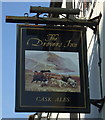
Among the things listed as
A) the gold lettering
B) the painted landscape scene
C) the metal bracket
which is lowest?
the metal bracket

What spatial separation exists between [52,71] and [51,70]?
0.03 metres

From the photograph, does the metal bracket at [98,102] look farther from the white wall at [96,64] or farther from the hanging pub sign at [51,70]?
the hanging pub sign at [51,70]

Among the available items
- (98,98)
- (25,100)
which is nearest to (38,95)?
(25,100)

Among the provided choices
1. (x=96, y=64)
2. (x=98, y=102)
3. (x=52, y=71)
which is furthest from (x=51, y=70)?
(x=96, y=64)

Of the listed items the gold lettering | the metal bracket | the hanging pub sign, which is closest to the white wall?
the metal bracket

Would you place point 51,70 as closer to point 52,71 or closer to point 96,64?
point 52,71

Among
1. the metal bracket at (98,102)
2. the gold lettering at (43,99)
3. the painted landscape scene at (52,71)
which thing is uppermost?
the painted landscape scene at (52,71)

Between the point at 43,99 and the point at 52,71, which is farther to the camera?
the point at 52,71

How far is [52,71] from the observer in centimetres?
746

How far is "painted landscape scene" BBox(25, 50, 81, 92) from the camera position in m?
7.29

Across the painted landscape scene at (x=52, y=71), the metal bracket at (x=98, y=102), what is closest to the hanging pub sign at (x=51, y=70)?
the painted landscape scene at (x=52, y=71)

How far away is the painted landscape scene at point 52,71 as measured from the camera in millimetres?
7293

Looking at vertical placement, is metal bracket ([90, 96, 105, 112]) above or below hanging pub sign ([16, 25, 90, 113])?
below

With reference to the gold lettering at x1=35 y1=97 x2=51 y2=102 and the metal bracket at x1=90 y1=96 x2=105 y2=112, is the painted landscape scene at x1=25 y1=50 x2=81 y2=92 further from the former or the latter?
the metal bracket at x1=90 y1=96 x2=105 y2=112
